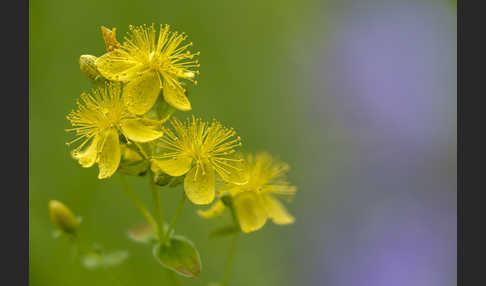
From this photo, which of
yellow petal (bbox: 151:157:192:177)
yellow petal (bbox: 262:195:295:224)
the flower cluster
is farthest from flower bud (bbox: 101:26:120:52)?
yellow petal (bbox: 262:195:295:224)

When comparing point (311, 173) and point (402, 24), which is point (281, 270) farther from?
point (402, 24)

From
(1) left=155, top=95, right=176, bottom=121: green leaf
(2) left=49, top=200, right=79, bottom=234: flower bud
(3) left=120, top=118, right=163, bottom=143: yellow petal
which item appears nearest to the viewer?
(3) left=120, top=118, right=163, bottom=143: yellow petal

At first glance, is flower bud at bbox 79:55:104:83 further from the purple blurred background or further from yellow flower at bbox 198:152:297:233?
the purple blurred background

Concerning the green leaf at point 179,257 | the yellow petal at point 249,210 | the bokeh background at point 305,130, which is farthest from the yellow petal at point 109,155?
the bokeh background at point 305,130

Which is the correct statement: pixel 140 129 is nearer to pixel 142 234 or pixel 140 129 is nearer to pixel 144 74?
pixel 144 74

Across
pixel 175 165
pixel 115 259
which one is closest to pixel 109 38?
pixel 175 165

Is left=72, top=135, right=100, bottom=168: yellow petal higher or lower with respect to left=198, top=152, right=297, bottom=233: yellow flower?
higher

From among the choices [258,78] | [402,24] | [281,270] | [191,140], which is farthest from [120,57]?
[402,24]
